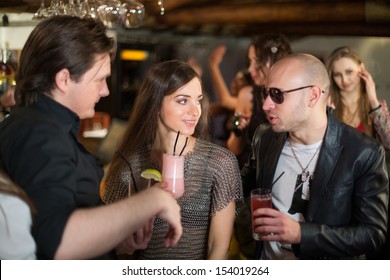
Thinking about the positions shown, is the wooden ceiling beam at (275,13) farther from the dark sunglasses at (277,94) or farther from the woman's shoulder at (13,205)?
the woman's shoulder at (13,205)

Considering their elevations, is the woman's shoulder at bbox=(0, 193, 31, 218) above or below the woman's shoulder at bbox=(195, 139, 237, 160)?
above

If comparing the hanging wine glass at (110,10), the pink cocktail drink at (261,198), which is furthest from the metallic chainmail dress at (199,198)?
the hanging wine glass at (110,10)

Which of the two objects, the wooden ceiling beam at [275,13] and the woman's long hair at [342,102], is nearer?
the woman's long hair at [342,102]

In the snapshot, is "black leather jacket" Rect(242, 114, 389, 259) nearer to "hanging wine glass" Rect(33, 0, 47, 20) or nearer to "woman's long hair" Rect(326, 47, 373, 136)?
"woman's long hair" Rect(326, 47, 373, 136)

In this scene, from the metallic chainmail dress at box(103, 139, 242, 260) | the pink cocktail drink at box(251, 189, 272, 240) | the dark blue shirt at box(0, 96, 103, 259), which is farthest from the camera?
the metallic chainmail dress at box(103, 139, 242, 260)

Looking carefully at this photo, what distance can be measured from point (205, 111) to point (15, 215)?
4.92 ft

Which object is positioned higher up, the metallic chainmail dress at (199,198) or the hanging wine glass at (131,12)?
the hanging wine glass at (131,12)

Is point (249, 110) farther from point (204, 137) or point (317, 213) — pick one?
point (317, 213)

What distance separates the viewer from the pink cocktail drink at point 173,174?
6.78 ft

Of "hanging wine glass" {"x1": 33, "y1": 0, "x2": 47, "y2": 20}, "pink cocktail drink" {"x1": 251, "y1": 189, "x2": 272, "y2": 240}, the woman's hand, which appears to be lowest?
the woman's hand

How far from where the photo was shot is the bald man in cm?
226

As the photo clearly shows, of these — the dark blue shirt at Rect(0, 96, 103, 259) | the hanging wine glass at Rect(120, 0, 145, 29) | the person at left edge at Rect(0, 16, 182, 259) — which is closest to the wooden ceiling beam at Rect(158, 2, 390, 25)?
the hanging wine glass at Rect(120, 0, 145, 29)

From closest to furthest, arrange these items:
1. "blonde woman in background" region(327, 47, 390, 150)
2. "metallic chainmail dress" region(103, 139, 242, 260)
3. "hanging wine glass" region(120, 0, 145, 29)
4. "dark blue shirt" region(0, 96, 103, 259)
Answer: "dark blue shirt" region(0, 96, 103, 259), "metallic chainmail dress" region(103, 139, 242, 260), "hanging wine glass" region(120, 0, 145, 29), "blonde woman in background" region(327, 47, 390, 150)

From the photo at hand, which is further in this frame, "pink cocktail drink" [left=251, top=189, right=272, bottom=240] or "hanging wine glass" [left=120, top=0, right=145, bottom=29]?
"hanging wine glass" [left=120, top=0, right=145, bottom=29]
